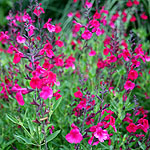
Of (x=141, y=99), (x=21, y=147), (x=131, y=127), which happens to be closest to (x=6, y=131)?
(x=21, y=147)

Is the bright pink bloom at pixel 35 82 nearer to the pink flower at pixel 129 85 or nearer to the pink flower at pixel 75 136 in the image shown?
the pink flower at pixel 75 136

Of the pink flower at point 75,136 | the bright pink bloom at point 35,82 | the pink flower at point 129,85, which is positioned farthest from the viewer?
the pink flower at point 129,85

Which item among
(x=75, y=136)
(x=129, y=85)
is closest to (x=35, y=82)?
(x=75, y=136)

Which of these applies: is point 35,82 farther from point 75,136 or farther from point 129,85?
point 129,85

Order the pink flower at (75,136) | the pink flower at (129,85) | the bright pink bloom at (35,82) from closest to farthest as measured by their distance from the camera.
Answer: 1. the bright pink bloom at (35,82)
2. the pink flower at (75,136)
3. the pink flower at (129,85)

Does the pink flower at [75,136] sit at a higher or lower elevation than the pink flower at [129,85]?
lower

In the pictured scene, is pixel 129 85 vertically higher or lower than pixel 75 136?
higher

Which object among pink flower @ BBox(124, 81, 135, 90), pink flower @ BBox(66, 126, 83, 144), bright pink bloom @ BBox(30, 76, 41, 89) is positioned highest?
bright pink bloom @ BBox(30, 76, 41, 89)

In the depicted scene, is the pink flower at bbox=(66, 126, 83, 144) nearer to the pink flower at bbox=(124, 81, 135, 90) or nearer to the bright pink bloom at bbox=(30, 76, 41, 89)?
the bright pink bloom at bbox=(30, 76, 41, 89)

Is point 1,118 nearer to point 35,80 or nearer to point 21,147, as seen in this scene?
point 21,147

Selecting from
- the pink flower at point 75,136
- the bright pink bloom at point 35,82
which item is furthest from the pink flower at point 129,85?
the bright pink bloom at point 35,82

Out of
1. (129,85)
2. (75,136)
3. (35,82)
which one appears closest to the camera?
(35,82)

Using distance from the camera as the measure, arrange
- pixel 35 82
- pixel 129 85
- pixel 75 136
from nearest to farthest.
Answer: pixel 35 82 < pixel 75 136 < pixel 129 85

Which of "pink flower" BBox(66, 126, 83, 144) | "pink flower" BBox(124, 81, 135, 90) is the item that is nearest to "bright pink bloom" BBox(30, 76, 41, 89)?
"pink flower" BBox(66, 126, 83, 144)
